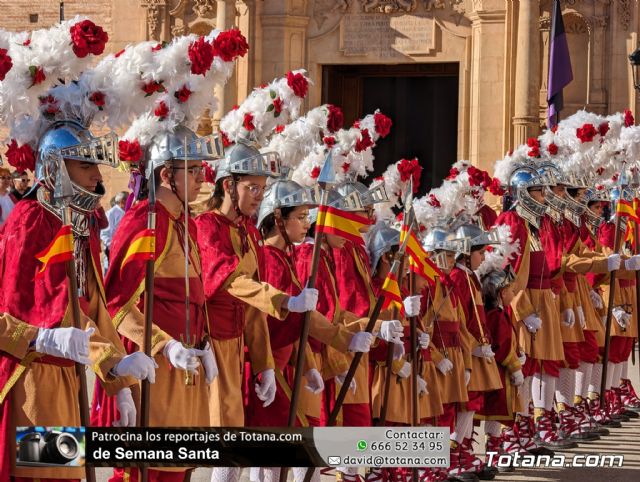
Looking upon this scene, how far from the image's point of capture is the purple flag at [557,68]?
19953 millimetres

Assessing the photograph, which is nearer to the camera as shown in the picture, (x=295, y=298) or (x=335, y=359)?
(x=295, y=298)

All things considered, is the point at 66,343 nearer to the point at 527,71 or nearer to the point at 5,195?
the point at 5,195

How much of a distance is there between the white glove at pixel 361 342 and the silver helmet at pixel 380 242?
6.27 ft

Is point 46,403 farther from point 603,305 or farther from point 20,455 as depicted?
point 603,305

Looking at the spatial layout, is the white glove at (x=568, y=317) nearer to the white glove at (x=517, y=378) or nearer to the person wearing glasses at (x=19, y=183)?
the white glove at (x=517, y=378)

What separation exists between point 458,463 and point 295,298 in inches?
134

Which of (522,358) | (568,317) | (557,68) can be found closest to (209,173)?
(522,358)

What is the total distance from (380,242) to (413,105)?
1505cm

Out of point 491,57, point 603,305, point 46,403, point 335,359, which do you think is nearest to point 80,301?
point 46,403

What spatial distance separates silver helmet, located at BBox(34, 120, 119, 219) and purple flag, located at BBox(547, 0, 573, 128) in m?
14.1

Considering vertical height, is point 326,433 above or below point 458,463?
above

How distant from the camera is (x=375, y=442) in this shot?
6.78 meters

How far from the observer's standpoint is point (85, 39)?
6.30 meters

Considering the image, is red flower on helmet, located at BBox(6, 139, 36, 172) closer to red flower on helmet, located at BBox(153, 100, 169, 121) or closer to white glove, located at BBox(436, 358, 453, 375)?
red flower on helmet, located at BBox(153, 100, 169, 121)
